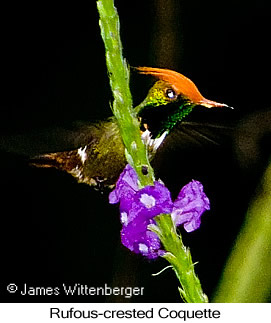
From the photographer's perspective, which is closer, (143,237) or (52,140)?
(143,237)

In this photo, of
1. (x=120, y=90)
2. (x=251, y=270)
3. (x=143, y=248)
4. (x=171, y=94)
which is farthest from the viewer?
(x=171, y=94)

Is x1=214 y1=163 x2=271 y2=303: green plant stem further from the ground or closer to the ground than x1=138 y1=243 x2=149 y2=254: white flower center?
further from the ground

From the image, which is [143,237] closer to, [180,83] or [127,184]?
[127,184]

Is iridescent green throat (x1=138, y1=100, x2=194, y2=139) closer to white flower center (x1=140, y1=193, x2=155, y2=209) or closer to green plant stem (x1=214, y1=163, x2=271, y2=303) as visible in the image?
white flower center (x1=140, y1=193, x2=155, y2=209)

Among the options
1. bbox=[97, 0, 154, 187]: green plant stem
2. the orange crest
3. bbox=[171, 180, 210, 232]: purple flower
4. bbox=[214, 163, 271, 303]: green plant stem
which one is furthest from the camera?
the orange crest

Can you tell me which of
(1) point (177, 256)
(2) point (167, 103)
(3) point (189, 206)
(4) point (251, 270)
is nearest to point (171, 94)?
(2) point (167, 103)

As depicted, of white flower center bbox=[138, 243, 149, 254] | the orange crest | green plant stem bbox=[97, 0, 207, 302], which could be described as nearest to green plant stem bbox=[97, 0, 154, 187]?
green plant stem bbox=[97, 0, 207, 302]
